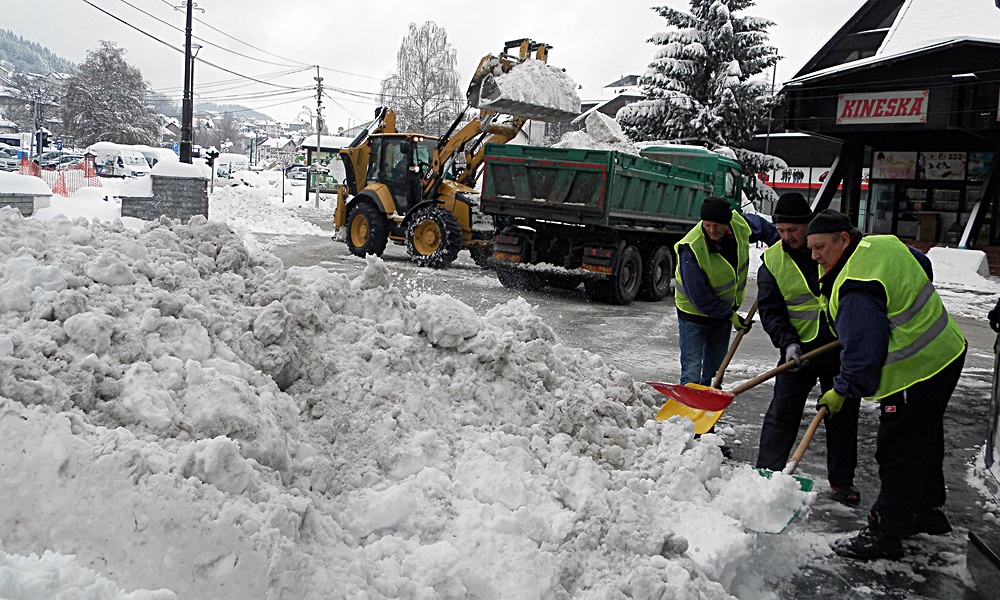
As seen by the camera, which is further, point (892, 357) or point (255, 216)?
point (255, 216)

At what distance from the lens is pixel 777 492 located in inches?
147

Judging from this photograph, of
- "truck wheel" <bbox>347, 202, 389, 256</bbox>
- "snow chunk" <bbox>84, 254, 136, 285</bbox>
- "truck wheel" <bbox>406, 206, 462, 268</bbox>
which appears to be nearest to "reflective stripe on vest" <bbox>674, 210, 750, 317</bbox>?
"snow chunk" <bbox>84, 254, 136, 285</bbox>

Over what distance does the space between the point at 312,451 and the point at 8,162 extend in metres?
41.6

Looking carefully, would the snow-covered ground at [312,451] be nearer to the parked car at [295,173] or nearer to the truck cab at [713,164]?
the truck cab at [713,164]

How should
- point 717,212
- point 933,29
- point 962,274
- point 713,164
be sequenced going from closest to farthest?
1. point 717,212
2. point 713,164
3. point 962,274
4. point 933,29

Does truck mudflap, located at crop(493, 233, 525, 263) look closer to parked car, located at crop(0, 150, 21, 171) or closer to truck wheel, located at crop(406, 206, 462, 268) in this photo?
truck wheel, located at crop(406, 206, 462, 268)

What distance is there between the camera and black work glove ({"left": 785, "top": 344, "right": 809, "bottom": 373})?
4391mm

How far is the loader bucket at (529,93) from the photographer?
13633 millimetres

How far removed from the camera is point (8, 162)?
37875 mm

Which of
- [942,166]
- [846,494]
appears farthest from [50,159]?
[846,494]

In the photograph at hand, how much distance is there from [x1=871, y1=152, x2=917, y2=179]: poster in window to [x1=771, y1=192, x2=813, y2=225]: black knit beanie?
21.0 m

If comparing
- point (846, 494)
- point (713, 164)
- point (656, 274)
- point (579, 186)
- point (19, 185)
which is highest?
point (713, 164)

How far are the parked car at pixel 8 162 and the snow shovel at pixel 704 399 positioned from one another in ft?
125

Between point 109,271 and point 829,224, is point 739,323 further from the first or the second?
point 109,271
